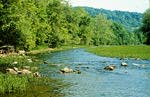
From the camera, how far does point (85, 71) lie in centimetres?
4797

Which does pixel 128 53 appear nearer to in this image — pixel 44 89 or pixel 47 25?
pixel 47 25

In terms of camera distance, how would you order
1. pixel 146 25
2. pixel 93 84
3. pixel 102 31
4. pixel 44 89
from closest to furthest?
pixel 44 89 → pixel 93 84 → pixel 146 25 → pixel 102 31

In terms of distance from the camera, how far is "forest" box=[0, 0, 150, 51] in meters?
67.9

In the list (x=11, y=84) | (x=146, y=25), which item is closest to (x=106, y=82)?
(x=11, y=84)

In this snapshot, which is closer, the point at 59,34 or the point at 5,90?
the point at 5,90

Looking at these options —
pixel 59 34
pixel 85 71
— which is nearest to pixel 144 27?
pixel 59 34

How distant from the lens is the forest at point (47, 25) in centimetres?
6794

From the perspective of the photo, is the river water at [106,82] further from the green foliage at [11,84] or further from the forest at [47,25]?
the forest at [47,25]

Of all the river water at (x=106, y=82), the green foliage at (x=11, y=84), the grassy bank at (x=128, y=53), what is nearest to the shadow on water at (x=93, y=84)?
the river water at (x=106, y=82)

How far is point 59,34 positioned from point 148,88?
7106 cm

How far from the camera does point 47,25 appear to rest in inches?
3802

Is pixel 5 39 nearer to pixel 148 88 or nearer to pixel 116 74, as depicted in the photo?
pixel 116 74

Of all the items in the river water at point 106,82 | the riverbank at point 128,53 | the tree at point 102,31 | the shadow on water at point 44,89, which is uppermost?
the tree at point 102,31

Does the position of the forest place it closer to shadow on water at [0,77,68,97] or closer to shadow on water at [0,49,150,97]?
shadow on water at [0,49,150,97]
